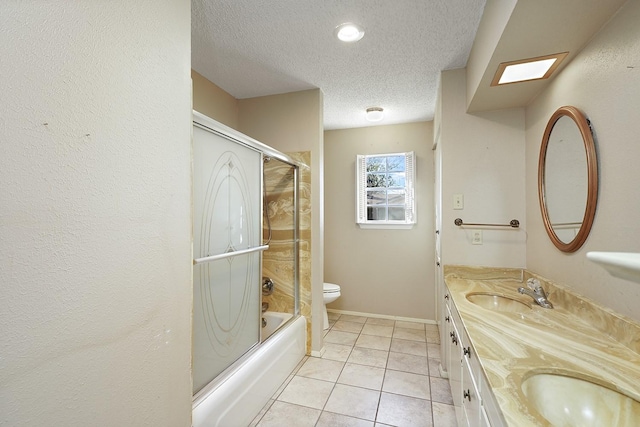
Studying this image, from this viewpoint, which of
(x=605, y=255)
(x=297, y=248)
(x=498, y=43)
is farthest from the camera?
(x=297, y=248)

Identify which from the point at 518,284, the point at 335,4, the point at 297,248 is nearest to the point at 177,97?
the point at 335,4

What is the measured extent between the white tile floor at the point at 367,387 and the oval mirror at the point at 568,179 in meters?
1.27

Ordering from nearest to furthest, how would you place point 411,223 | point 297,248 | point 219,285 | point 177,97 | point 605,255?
point 605,255 < point 177,97 < point 219,285 < point 297,248 < point 411,223

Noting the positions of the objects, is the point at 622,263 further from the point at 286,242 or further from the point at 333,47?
the point at 286,242

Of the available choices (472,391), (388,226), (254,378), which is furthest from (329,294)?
(472,391)

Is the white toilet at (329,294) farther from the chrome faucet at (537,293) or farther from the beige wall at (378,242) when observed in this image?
the chrome faucet at (537,293)

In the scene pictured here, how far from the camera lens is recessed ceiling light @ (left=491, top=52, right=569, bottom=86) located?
1411mm

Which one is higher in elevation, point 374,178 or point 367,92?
point 367,92

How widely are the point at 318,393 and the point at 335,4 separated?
2.38m

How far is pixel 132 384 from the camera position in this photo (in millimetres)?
917

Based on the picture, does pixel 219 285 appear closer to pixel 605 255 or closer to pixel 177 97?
pixel 177 97

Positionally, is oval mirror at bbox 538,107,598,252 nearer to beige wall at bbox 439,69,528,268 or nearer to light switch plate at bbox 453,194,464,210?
beige wall at bbox 439,69,528,268

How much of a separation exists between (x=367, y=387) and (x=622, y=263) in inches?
76.8

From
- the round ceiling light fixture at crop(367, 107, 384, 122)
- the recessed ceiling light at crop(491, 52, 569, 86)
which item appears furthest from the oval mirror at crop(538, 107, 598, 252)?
the round ceiling light fixture at crop(367, 107, 384, 122)
